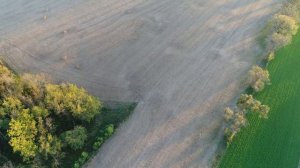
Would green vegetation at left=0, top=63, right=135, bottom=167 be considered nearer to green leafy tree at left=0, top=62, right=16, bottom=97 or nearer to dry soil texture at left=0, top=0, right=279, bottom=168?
green leafy tree at left=0, top=62, right=16, bottom=97

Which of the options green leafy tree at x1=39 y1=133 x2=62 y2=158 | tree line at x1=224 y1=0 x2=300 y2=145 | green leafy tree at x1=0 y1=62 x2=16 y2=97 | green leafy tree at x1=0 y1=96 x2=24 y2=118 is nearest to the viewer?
green leafy tree at x1=39 y1=133 x2=62 y2=158

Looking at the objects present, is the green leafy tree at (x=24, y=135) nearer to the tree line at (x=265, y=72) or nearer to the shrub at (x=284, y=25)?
the tree line at (x=265, y=72)

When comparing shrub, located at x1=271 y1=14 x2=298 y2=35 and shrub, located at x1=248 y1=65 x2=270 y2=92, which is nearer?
shrub, located at x1=248 y1=65 x2=270 y2=92

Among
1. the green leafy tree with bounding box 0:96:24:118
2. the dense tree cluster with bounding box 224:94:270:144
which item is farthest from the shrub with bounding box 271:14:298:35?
the green leafy tree with bounding box 0:96:24:118

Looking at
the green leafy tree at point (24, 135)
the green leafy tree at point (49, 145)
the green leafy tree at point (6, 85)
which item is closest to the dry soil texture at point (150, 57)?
the green leafy tree at point (49, 145)

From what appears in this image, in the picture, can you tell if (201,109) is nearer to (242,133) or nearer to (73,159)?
(242,133)

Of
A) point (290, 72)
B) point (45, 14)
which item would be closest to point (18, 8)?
point (45, 14)
